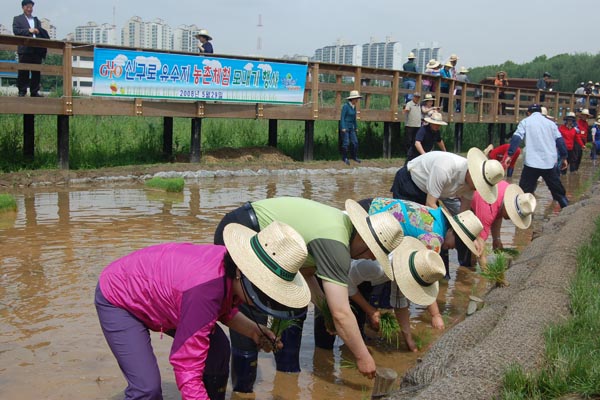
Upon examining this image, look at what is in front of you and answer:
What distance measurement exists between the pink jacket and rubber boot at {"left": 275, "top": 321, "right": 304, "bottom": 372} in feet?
3.60

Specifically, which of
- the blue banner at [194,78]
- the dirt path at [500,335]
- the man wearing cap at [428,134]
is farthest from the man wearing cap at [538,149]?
the blue banner at [194,78]

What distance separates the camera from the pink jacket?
336 cm

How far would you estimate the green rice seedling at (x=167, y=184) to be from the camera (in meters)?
12.2

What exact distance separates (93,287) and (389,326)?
276cm

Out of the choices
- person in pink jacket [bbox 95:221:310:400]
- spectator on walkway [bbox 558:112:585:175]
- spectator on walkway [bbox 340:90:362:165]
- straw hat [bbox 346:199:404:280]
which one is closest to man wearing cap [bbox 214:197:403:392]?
straw hat [bbox 346:199:404:280]

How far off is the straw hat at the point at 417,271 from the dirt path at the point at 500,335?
0.35 metres

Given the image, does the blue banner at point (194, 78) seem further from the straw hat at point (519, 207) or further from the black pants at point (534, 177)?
the straw hat at point (519, 207)

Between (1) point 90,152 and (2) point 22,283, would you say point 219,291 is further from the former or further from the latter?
(1) point 90,152

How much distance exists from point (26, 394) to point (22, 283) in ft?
7.80

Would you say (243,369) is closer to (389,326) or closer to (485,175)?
(389,326)

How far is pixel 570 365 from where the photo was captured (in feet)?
12.3

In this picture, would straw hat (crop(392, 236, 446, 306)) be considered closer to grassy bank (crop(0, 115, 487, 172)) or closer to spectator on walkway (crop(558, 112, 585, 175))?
grassy bank (crop(0, 115, 487, 172))

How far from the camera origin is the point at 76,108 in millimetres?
12938

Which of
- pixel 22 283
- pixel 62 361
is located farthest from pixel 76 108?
pixel 62 361
